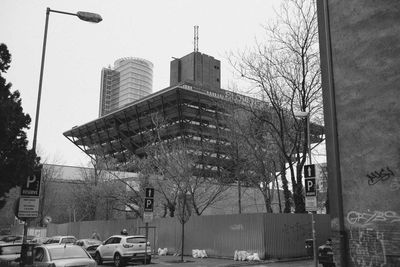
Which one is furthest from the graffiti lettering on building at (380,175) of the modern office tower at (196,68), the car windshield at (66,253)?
the modern office tower at (196,68)

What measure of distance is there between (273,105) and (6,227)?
62.3 metres

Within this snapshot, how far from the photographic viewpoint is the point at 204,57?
391 ft

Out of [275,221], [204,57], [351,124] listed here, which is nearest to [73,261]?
[351,124]

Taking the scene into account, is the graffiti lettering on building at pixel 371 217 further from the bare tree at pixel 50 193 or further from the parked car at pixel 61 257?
the bare tree at pixel 50 193

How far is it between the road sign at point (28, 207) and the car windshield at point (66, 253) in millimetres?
1236

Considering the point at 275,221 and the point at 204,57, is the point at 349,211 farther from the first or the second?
the point at 204,57

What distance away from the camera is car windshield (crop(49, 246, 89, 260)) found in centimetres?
1280

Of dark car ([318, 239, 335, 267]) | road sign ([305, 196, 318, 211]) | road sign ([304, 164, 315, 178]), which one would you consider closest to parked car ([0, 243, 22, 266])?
road sign ([305, 196, 318, 211])

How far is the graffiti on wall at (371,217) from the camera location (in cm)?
958

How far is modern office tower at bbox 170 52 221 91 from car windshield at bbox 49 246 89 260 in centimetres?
10092

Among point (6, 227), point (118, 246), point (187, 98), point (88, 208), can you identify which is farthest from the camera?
point (6, 227)

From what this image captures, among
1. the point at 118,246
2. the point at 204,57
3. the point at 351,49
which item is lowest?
the point at 118,246

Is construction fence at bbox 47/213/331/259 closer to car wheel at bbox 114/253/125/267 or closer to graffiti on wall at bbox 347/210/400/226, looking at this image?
car wheel at bbox 114/253/125/267

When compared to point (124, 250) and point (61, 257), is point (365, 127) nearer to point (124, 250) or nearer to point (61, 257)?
point (61, 257)
